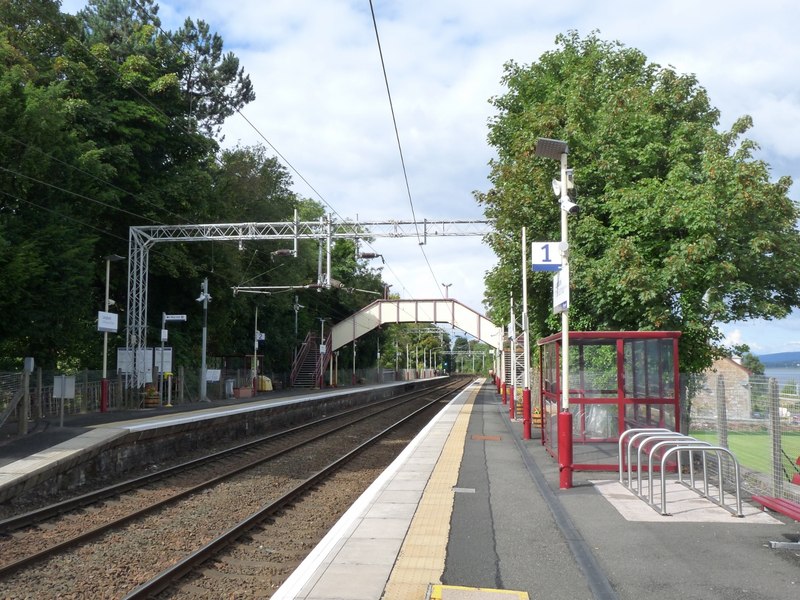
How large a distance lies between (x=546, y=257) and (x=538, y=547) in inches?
214

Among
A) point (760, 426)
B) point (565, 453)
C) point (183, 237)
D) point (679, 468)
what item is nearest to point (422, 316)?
point (183, 237)

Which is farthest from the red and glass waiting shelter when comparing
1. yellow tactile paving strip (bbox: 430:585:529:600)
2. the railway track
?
yellow tactile paving strip (bbox: 430:585:529:600)

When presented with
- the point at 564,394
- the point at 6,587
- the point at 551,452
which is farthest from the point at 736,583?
the point at 551,452

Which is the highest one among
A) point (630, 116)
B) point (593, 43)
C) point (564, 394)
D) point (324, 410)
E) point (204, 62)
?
point (204, 62)

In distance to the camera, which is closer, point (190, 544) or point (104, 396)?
point (190, 544)

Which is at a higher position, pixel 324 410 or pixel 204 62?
pixel 204 62

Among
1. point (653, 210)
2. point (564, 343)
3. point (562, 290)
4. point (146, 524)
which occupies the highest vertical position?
point (653, 210)

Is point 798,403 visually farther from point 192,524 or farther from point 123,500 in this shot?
point 123,500

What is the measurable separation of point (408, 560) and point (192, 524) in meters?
4.50

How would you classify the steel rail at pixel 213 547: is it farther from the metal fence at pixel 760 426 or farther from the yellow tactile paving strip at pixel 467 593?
the metal fence at pixel 760 426

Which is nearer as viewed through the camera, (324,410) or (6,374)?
(6,374)

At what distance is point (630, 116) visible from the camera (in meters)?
16.4

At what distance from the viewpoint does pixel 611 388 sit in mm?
13742

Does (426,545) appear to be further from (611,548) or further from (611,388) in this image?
(611,388)
